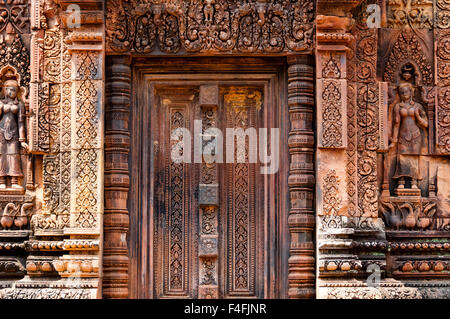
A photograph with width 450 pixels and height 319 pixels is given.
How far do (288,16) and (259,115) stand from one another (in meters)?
1.21

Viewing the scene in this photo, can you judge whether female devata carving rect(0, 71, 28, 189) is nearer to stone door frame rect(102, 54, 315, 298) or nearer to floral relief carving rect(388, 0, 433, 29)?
stone door frame rect(102, 54, 315, 298)

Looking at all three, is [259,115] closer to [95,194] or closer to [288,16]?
[288,16]

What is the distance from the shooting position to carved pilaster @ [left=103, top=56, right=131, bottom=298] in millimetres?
9633

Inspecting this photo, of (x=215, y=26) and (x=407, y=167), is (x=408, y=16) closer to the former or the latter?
(x=407, y=167)

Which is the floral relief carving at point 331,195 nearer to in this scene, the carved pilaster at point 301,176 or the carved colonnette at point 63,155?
the carved pilaster at point 301,176

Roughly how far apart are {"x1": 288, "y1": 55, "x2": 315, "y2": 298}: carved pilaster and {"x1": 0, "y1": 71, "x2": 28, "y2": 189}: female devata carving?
316 centimetres

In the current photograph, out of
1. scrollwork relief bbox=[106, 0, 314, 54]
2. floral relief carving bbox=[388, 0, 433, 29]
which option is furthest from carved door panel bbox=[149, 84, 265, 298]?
floral relief carving bbox=[388, 0, 433, 29]

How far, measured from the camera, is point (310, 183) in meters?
9.70

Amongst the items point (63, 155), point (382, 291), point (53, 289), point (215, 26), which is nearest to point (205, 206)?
point (63, 155)

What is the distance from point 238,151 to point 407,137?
201 centimetres

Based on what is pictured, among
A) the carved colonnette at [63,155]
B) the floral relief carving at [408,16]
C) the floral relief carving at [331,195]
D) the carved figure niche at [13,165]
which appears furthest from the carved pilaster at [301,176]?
the carved figure niche at [13,165]

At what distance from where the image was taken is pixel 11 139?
393 inches
